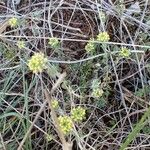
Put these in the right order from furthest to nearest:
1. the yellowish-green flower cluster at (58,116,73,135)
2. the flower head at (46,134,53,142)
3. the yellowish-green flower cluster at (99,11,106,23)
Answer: the yellowish-green flower cluster at (99,11,106,23), the flower head at (46,134,53,142), the yellowish-green flower cluster at (58,116,73,135)

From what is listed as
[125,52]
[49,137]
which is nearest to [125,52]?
[125,52]

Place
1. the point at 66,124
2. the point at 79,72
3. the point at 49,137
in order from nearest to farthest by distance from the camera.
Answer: the point at 66,124 < the point at 49,137 < the point at 79,72

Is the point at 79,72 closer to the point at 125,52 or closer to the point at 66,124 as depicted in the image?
the point at 125,52

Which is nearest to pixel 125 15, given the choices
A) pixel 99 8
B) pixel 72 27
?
pixel 99 8

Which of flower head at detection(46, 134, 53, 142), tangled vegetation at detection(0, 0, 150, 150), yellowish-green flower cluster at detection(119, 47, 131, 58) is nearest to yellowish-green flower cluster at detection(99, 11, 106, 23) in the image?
tangled vegetation at detection(0, 0, 150, 150)

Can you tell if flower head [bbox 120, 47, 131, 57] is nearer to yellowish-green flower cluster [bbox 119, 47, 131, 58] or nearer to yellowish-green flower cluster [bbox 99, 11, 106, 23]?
yellowish-green flower cluster [bbox 119, 47, 131, 58]

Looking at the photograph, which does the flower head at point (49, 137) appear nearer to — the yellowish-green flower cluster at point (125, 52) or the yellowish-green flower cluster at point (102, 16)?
the yellowish-green flower cluster at point (125, 52)

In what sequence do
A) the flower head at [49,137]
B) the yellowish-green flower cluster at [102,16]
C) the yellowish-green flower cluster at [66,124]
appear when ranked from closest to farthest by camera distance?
the yellowish-green flower cluster at [66,124], the flower head at [49,137], the yellowish-green flower cluster at [102,16]

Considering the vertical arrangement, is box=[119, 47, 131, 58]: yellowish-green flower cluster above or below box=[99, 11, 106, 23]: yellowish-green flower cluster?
below

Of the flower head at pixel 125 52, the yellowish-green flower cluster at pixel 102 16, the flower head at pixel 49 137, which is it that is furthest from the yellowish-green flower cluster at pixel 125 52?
the flower head at pixel 49 137

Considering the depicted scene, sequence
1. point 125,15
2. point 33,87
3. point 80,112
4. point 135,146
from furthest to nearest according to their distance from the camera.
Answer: point 125,15 → point 33,87 → point 135,146 → point 80,112

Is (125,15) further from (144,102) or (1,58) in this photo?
(1,58)
